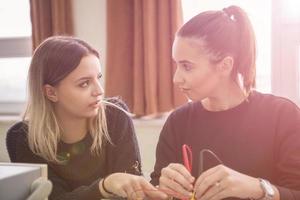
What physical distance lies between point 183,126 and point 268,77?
4.07 ft

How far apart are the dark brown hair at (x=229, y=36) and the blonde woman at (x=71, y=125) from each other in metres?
0.41

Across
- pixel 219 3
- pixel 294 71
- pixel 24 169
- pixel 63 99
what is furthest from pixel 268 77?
pixel 24 169

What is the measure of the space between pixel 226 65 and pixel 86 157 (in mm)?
632

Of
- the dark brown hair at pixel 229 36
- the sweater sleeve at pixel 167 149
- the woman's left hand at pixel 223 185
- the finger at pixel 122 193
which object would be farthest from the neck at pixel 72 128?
the woman's left hand at pixel 223 185

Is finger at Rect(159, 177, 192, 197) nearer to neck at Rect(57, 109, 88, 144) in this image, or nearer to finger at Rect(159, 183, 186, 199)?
finger at Rect(159, 183, 186, 199)

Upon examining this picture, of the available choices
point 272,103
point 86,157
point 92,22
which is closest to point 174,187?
point 272,103

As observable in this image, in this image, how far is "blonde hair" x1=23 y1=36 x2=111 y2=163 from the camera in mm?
1558

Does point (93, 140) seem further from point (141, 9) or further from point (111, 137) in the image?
point (141, 9)

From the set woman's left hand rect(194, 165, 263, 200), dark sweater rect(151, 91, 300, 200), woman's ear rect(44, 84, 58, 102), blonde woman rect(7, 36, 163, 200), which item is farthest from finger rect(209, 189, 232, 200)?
woman's ear rect(44, 84, 58, 102)

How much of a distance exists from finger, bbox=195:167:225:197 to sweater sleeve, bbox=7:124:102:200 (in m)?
0.38

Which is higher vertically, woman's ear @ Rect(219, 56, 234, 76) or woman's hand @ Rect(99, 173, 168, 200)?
woman's ear @ Rect(219, 56, 234, 76)

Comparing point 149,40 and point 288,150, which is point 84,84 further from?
point 149,40

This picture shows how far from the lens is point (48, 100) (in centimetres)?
166

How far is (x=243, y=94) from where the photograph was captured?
141cm
